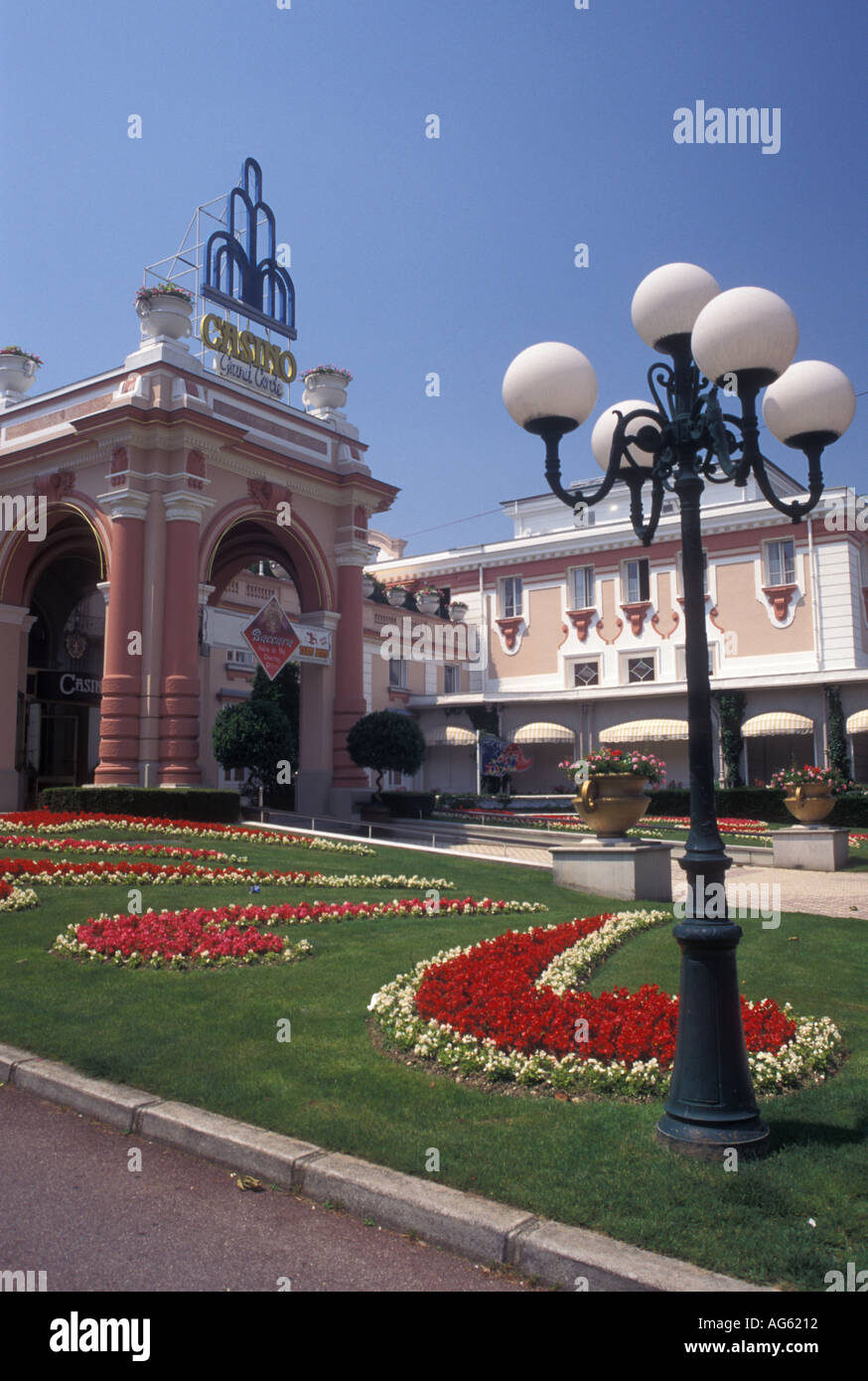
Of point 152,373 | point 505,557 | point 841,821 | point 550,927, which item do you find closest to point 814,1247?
point 550,927

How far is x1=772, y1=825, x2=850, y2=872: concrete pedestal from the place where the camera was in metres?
16.9

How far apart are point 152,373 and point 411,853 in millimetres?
12588

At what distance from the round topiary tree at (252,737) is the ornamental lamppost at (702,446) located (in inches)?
613

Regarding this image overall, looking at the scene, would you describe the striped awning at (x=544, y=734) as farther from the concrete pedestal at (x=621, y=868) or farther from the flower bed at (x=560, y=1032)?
the flower bed at (x=560, y=1032)

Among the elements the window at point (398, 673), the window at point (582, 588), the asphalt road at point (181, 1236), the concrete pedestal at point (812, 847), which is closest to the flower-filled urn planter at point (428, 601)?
the window at point (398, 673)

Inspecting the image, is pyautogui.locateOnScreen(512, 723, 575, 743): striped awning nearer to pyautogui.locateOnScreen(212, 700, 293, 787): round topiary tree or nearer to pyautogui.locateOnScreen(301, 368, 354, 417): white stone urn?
pyautogui.locateOnScreen(301, 368, 354, 417): white stone urn

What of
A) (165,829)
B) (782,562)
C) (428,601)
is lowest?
(165,829)

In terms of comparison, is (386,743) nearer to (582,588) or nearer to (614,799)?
(614,799)

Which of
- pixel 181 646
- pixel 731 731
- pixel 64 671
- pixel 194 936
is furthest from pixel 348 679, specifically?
pixel 194 936

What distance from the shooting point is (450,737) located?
39.3m

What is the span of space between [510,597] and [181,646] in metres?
24.3

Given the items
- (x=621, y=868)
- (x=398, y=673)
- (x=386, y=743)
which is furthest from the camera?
(x=398, y=673)

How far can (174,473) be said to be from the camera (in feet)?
69.8
